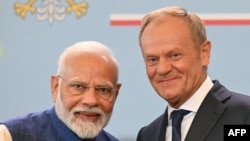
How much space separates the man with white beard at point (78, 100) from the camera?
2.30 metres

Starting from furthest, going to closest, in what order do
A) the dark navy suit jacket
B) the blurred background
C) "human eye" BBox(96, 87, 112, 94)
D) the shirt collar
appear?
the blurred background, "human eye" BBox(96, 87, 112, 94), the shirt collar, the dark navy suit jacket

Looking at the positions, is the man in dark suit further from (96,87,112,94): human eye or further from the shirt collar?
(96,87,112,94): human eye

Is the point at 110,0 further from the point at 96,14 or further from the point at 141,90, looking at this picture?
the point at 141,90

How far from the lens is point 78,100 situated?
231 centimetres

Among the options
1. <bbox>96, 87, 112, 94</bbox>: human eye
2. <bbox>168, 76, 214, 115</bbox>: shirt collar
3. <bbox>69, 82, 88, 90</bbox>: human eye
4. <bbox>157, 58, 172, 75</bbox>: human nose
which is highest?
<bbox>157, 58, 172, 75</bbox>: human nose

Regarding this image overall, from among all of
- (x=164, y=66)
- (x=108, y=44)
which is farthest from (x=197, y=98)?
(x=108, y=44)

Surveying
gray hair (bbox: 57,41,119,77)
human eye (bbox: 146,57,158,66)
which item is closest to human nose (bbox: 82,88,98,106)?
gray hair (bbox: 57,41,119,77)

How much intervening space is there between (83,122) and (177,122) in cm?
39

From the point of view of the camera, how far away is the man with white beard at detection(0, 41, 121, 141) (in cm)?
230

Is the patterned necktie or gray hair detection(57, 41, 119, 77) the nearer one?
the patterned necktie

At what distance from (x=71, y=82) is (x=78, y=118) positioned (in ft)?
0.50

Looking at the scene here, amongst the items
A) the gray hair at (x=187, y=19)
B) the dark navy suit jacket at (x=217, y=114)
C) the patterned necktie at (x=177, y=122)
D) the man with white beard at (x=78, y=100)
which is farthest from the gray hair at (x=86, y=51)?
the dark navy suit jacket at (x=217, y=114)

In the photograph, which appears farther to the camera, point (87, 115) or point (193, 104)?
point (87, 115)

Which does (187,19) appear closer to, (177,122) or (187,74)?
(187,74)
